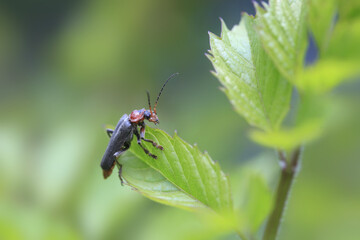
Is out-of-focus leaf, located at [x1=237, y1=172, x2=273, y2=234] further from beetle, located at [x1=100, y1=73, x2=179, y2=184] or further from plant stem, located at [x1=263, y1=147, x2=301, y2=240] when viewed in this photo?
beetle, located at [x1=100, y1=73, x2=179, y2=184]

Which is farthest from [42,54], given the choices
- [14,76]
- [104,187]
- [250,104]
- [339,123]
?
[250,104]

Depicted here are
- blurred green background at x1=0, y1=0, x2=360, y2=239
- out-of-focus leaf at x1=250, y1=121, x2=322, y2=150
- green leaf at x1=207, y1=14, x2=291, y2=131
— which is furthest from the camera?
blurred green background at x1=0, y1=0, x2=360, y2=239

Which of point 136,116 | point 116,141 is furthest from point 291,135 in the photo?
point 136,116

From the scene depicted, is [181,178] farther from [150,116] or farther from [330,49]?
[150,116]

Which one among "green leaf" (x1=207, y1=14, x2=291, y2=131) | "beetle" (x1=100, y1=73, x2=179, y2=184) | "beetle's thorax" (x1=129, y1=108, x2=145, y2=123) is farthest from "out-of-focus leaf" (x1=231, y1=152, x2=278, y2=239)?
"beetle's thorax" (x1=129, y1=108, x2=145, y2=123)

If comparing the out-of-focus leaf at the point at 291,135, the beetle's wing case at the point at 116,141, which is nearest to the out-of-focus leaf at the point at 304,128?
the out-of-focus leaf at the point at 291,135

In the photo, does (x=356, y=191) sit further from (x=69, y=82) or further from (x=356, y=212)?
(x=69, y=82)
